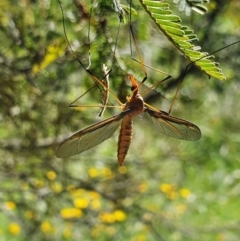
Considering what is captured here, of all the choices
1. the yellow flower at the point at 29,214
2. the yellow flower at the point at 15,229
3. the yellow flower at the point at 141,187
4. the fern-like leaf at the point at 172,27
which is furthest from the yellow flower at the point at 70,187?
the fern-like leaf at the point at 172,27

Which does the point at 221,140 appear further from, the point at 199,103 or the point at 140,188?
the point at 140,188

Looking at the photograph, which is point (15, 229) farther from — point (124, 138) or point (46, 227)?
point (124, 138)

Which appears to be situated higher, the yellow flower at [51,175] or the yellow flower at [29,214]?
the yellow flower at [51,175]

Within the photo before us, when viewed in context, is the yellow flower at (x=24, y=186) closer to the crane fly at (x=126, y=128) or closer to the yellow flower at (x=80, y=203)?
the yellow flower at (x=80, y=203)

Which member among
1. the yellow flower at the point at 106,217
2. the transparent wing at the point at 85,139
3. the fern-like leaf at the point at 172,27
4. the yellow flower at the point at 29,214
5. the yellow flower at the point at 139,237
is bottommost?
the yellow flower at the point at 139,237

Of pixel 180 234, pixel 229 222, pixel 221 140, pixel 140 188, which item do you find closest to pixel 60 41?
pixel 221 140

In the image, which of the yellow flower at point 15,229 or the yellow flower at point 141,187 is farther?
the yellow flower at point 15,229
